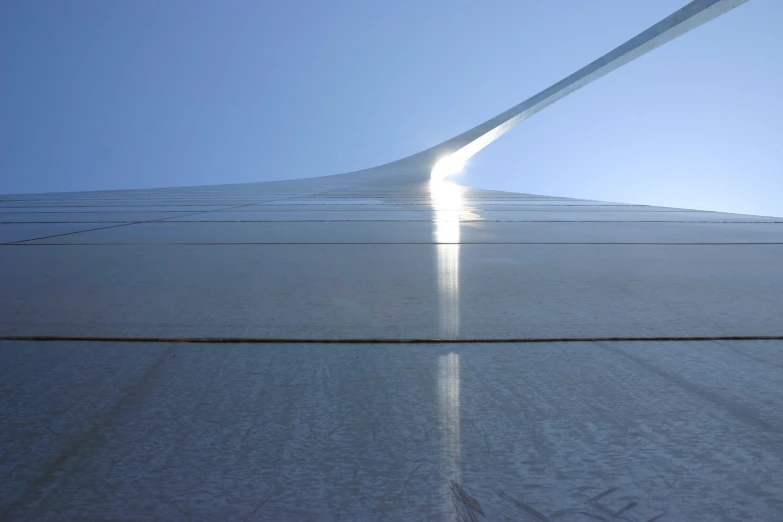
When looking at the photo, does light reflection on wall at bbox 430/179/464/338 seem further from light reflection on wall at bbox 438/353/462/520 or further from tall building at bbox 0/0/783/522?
light reflection on wall at bbox 438/353/462/520

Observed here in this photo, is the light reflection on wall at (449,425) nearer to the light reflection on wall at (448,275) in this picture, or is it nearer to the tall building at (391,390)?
the tall building at (391,390)

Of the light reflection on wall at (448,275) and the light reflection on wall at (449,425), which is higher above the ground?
the light reflection on wall at (449,425)

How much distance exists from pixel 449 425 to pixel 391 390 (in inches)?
A: 6.0

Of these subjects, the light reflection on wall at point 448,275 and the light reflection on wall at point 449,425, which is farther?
the light reflection on wall at point 448,275

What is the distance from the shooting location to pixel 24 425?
0.89m

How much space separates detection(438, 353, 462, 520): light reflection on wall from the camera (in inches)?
29.0

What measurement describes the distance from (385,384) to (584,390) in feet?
0.96

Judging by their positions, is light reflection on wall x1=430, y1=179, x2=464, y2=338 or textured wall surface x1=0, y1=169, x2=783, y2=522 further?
light reflection on wall x1=430, y1=179, x2=464, y2=338

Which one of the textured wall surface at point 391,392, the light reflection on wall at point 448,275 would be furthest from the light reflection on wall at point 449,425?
the light reflection on wall at point 448,275

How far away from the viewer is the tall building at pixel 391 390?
724 mm

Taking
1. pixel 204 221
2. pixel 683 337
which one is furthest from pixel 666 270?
pixel 204 221

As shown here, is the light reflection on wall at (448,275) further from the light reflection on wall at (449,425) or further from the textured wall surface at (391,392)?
the light reflection on wall at (449,425)

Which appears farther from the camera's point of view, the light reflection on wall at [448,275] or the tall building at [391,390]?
the light reflection on wall at [448,275]

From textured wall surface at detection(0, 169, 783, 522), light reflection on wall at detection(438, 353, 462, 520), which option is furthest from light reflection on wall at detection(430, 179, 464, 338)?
light reflection on wall at detection(438, 353, 462, 520)
